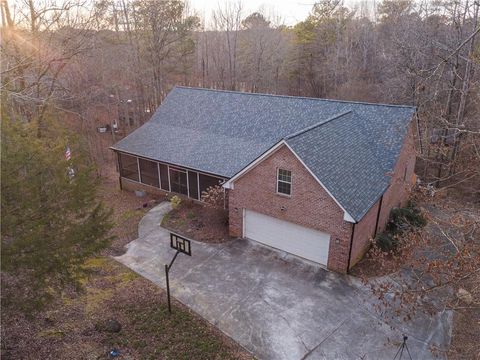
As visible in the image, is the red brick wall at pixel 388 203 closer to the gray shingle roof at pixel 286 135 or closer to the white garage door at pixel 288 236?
the gray shingle roof at pixel 286 135

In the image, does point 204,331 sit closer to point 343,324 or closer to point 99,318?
point 99,318

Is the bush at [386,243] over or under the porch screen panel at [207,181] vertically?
under

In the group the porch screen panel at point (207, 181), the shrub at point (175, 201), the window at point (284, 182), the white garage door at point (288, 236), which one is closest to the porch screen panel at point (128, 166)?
the shrub at point (175, 201)

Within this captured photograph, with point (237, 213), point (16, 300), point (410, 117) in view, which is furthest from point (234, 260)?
point (410, 117)

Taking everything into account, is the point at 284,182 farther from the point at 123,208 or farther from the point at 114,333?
the point at 123,208

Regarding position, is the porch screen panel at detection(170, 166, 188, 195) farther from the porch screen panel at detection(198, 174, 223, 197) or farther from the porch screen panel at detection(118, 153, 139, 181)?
the porch screen panel at detection(118, 153, 139, 181)

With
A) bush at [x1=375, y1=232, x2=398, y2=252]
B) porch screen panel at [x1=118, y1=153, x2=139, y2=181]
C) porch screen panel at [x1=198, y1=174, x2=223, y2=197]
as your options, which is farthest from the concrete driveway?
porch screen panel at [x1=118, y1=153, x2=139, y2=181]
